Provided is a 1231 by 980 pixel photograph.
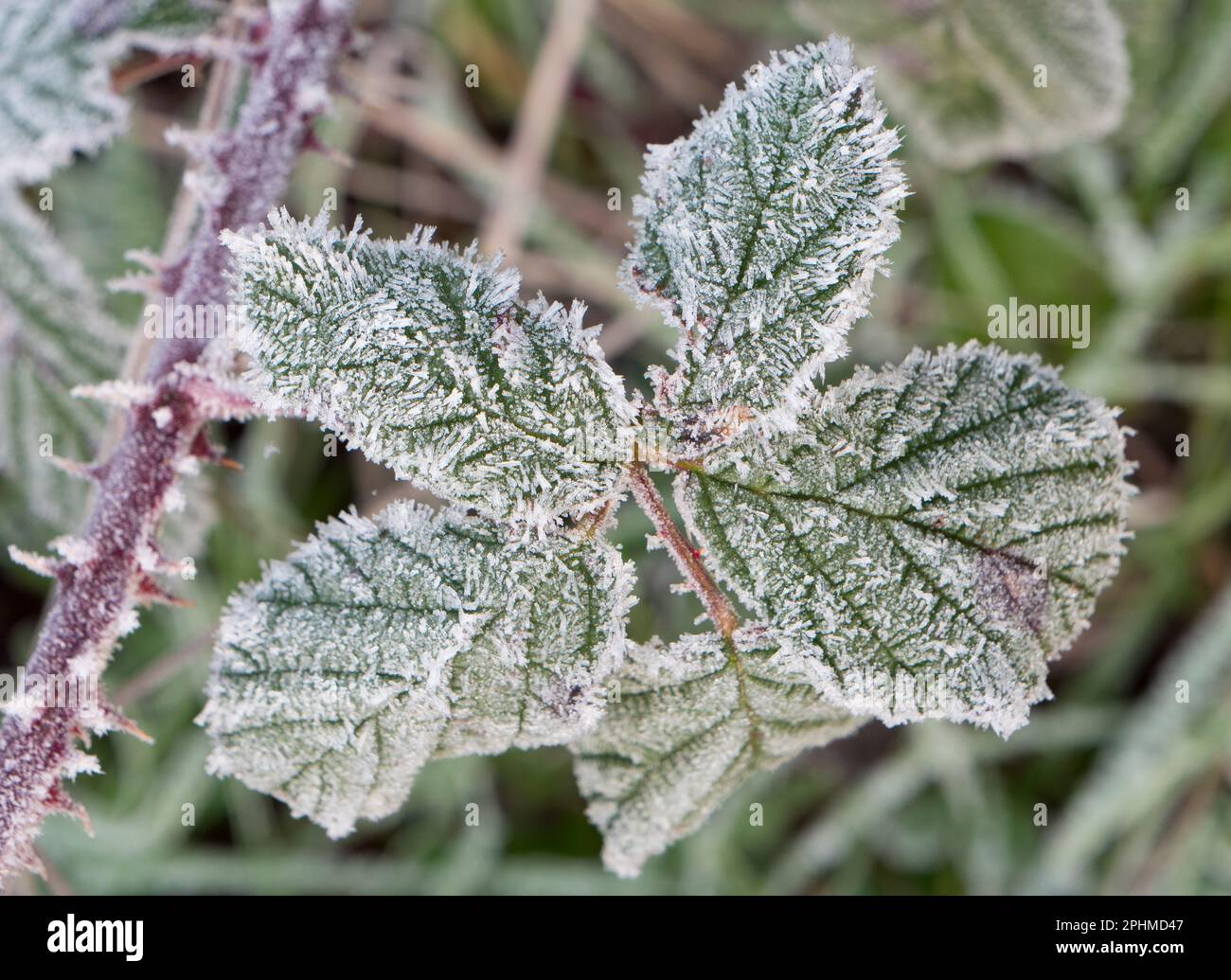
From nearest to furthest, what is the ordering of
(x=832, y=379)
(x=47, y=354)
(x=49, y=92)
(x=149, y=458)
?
(x=149, y=458), (x=49, y=92), (x=47, y=354), (x=832, y=379)

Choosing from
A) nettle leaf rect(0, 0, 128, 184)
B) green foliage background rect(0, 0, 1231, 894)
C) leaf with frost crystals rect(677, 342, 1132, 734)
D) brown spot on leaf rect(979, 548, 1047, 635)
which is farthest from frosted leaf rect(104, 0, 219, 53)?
brown spot on leaf rect(979, 548, 1047, 635)

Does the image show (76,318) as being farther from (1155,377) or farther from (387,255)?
(1155,377)

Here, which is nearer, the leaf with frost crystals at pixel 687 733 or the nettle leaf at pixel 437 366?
the nettle leaf at pixel 437 366

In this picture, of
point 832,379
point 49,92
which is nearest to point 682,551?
point 49,92

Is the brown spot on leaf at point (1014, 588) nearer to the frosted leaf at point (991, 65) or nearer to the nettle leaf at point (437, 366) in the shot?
the nettle leaf at point (437, 366)

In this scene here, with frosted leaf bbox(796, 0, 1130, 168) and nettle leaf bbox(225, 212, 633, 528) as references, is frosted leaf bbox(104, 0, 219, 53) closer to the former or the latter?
nettle leaf bbox(225, 212, 633, 528)

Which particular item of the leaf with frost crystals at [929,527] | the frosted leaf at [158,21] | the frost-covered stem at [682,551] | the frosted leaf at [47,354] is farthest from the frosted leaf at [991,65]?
the frosted leaf at [47,354]

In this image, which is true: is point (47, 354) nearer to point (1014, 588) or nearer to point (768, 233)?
point (768, 233)
